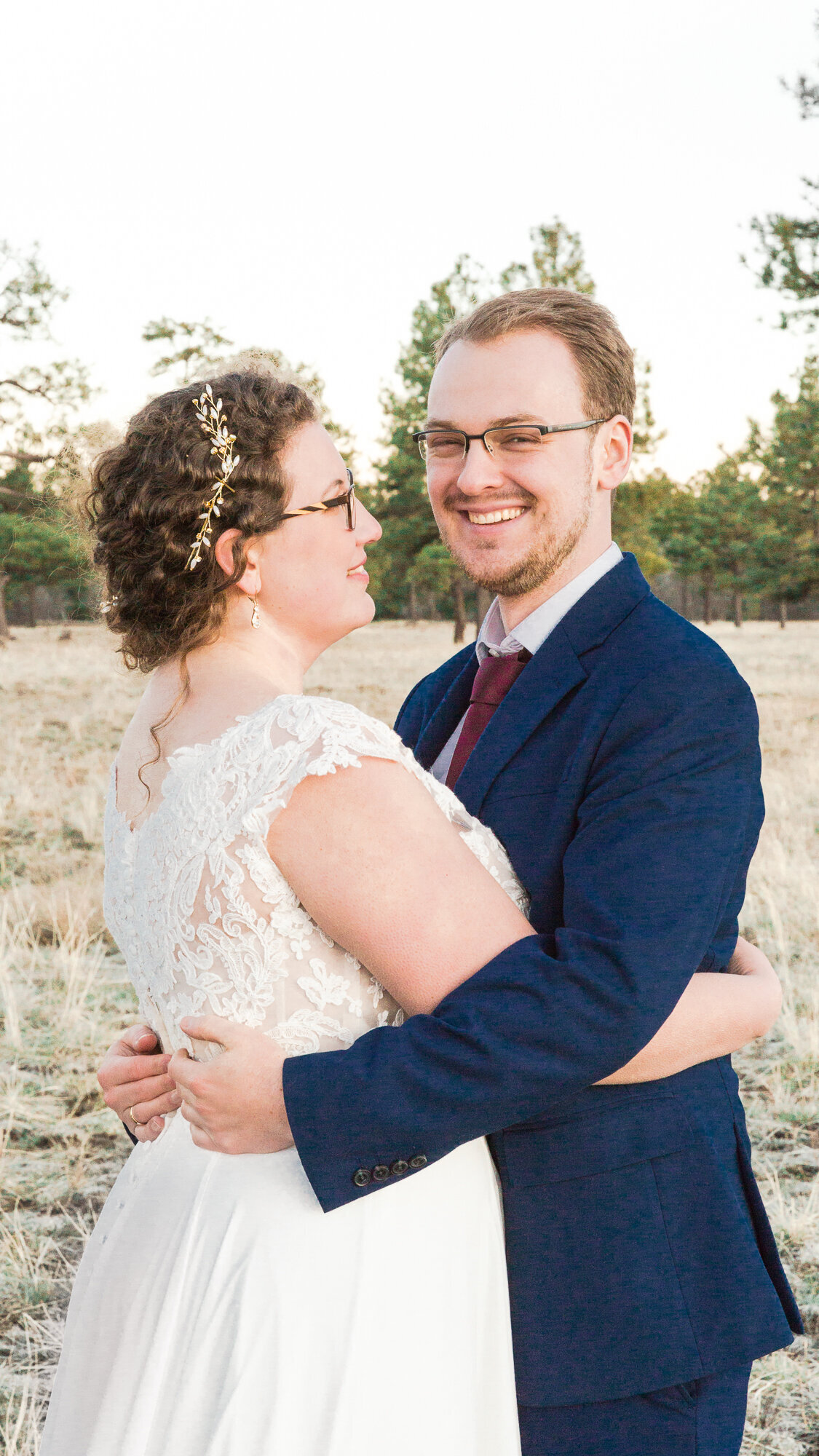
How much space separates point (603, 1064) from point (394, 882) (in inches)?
17.0

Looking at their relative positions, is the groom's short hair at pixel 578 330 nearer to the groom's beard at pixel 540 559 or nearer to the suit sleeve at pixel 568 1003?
the groom's beard at pixel 540 559

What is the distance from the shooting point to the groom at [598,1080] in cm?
172

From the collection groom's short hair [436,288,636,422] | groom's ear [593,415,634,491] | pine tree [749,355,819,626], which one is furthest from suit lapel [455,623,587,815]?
pine tree [749,355,819,626]

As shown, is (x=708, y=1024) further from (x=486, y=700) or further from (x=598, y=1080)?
(x=486, y=700)

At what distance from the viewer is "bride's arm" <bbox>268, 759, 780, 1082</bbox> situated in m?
1.72

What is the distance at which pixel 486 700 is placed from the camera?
260 cm

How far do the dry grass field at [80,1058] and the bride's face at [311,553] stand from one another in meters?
0.43

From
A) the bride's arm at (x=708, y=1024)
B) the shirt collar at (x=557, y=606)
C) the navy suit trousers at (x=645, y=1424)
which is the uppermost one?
the shirt collar at (x=557, y=606)

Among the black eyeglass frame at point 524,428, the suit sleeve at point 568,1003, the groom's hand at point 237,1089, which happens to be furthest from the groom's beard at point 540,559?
the groom's hand at point 237,1089

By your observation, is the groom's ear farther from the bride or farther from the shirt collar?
the bride

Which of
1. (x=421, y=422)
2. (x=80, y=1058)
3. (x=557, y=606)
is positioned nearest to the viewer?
(x=557, y=606)

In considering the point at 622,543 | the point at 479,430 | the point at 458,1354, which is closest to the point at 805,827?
the point at 479,430

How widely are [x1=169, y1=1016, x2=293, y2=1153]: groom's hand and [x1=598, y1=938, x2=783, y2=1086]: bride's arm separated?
553 mm

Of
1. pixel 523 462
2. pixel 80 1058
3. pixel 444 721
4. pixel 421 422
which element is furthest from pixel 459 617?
pixel 523 462
